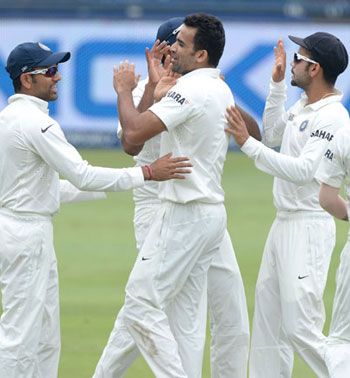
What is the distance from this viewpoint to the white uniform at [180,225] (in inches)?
340

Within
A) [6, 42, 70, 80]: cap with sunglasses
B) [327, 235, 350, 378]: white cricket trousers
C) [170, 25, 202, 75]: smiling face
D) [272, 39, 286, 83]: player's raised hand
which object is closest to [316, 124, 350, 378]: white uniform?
[327, 235, 350, 378]: white cricket trousers

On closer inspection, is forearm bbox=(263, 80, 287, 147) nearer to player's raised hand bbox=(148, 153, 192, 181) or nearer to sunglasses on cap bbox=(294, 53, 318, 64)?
sunglasses on cap bbox=(294, 53, 318, 64)

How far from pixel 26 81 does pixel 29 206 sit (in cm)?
85

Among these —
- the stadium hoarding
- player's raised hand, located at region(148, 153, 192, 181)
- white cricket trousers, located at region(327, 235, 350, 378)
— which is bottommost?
the stadium hoarding

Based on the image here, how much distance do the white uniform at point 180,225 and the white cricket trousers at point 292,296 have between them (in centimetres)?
72

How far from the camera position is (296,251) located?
9.24 meters

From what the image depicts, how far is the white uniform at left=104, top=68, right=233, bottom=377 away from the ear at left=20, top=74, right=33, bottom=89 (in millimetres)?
934

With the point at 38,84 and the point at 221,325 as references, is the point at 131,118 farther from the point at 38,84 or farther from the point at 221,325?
the point at 221,325

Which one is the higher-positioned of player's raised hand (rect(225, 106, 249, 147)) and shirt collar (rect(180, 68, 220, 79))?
shirt collar (rect(180, 68, 220, 79))

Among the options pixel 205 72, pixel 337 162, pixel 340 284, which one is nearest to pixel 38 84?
pixel 205 72

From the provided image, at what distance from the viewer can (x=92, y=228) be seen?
17.6 m

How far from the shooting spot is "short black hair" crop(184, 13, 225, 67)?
8781 mm

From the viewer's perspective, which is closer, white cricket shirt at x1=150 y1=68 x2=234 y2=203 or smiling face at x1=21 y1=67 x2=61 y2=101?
white cricket shirt at x1=150 y1=68 x2=234 y2=203

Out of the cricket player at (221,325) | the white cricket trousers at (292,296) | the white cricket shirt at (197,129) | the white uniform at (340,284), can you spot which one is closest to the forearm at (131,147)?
the cricket player at (221,325)
